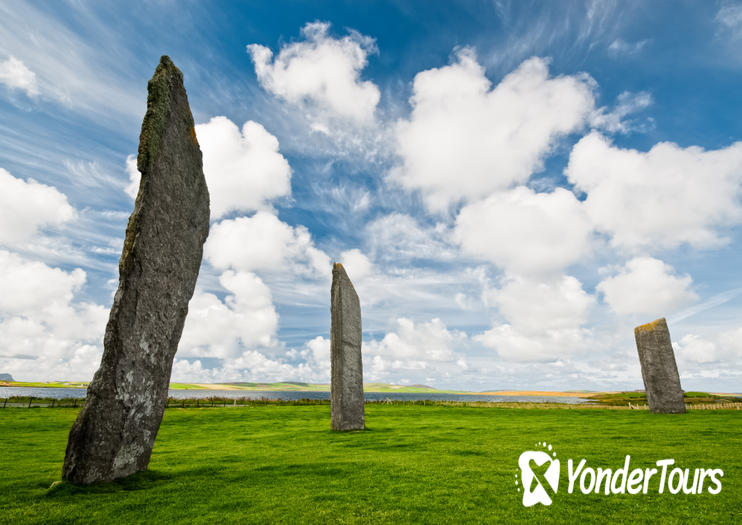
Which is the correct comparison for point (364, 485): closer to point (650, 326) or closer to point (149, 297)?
point (149, 297)

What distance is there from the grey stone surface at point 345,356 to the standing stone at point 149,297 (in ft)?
22.7

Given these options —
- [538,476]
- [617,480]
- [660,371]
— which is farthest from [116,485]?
[660,371]

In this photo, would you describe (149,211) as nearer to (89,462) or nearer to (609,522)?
(89,462)

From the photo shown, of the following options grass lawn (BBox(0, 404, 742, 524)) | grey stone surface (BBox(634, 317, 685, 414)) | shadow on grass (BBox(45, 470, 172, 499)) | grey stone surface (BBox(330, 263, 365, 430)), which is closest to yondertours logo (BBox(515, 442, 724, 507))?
grass lawn (BBox(0, 404, 742, 524))

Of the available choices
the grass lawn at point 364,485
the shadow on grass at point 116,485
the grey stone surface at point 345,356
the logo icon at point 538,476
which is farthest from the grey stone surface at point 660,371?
the shadow on grass at point 116,485

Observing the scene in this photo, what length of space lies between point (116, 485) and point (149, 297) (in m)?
2.86

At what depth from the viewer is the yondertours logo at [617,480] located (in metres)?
5.79

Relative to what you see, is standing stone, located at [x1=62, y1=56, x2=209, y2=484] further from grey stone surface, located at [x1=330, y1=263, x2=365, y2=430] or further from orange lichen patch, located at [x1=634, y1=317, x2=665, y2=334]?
orange lichen patch, located at [x1=634, y1=317, x2=665, y2=334]

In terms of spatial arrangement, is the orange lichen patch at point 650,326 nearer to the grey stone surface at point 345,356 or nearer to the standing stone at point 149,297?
the grey stone surface at point 345,356

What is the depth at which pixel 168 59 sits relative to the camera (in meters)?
7.67

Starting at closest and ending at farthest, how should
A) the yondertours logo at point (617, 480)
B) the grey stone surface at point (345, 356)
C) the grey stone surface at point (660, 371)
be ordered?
the yondertours logo at point (617, 480) < the grey stone surface at point (345, 356) < the grey stone surface at point (660, 371)

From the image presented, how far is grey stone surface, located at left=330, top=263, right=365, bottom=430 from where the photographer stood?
13.8 meters

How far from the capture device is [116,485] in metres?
5.98

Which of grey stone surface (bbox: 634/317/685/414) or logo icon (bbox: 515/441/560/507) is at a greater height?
grey stone surface (bbox: 634/317/685/414)
